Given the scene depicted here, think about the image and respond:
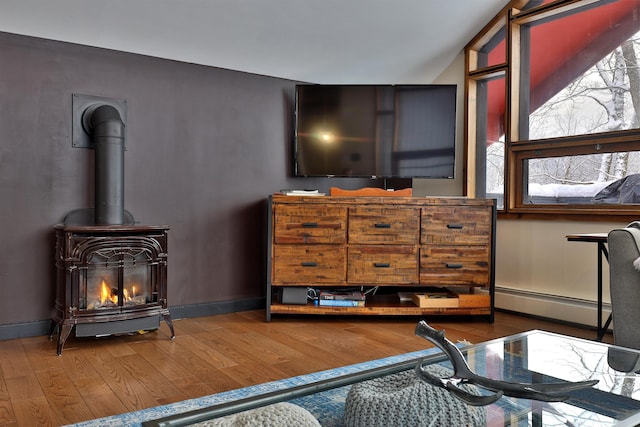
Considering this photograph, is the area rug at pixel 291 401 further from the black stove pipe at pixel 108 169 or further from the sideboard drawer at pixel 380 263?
the black stove pipe at pixel 108 169

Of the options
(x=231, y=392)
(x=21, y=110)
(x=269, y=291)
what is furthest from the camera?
(x=269, y=291)

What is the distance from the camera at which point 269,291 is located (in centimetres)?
332

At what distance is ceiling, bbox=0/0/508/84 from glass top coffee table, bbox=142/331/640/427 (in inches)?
95.4

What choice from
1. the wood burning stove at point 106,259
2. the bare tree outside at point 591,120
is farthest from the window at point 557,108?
the wood burning stove at point 106,259

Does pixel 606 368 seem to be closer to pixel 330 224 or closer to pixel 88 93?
pixel 330 224

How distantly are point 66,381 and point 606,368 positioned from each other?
81.5 inches

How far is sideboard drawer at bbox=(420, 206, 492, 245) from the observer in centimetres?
338

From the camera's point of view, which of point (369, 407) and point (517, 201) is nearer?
point (369, 407)

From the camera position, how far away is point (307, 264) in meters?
3.36

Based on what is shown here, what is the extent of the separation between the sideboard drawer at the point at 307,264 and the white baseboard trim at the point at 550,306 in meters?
1.27

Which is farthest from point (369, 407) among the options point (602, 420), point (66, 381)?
point (66, 381)

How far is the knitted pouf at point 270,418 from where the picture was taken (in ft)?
3.63

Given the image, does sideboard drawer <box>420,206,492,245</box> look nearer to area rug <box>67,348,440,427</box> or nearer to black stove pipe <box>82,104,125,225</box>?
area rug <box>67,348,440,427</box>

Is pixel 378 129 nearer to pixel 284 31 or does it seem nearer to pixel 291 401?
pixel 284 31
